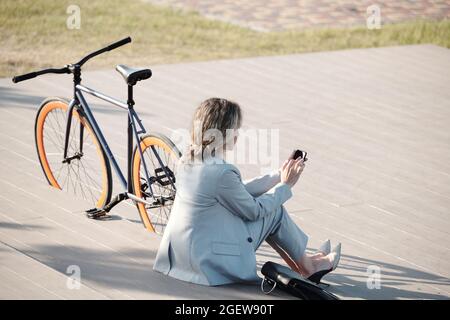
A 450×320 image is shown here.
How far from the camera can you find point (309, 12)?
15.4 metres

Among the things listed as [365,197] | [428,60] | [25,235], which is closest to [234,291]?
[25,235]

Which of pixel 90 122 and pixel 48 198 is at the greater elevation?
pixel 90 122

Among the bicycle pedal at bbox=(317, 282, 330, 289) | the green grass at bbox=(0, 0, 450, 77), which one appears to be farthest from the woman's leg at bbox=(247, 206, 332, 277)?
the green grass at bbox=(0, 0, 450, 77)

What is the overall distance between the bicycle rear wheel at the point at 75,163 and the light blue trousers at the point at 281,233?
141cm

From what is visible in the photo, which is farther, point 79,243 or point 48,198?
point 48,198

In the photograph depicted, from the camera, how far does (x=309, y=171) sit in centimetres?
759

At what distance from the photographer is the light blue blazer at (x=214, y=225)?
4859 millimetres

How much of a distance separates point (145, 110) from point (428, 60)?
13.9ft

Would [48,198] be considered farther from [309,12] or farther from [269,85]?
[309,12]

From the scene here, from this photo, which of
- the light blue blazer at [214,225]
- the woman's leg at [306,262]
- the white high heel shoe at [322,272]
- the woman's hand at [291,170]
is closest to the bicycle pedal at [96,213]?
the light blue blazer at [214,225]

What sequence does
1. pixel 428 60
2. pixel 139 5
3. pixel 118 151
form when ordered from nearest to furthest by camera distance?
pixel 118 151 < pixel 428 60 < pixel 139 5

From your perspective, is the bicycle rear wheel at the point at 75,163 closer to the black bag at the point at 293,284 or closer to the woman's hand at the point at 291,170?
the woman's hand at the point at 291,170

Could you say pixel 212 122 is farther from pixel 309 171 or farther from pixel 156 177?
pixel 309 171
